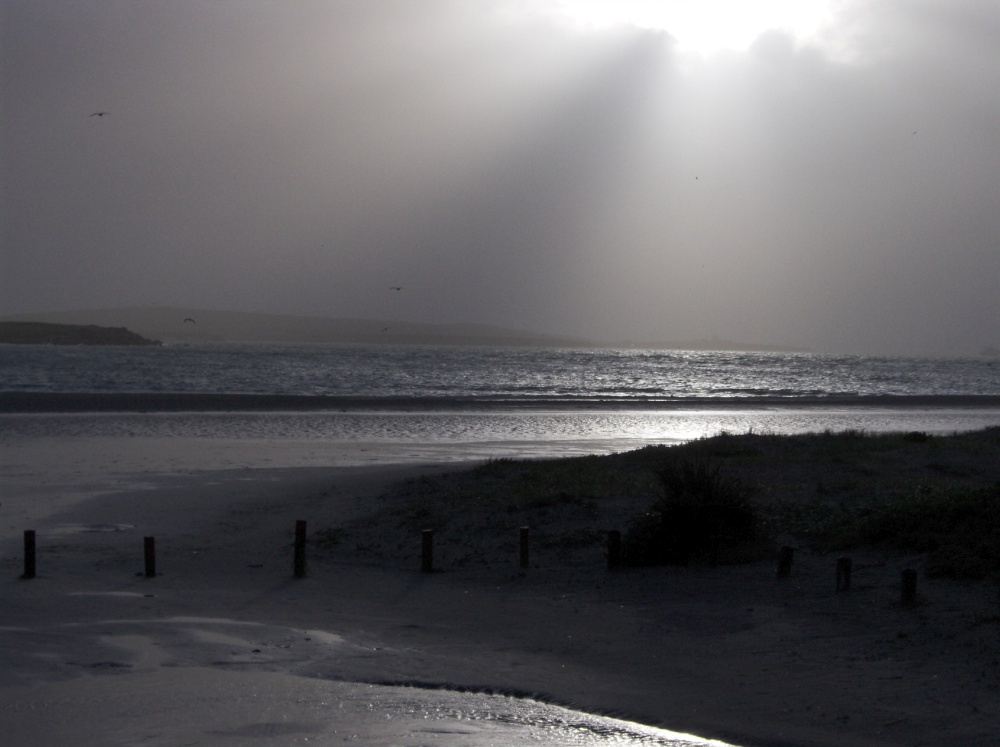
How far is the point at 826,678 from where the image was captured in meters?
8.41

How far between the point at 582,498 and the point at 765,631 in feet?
21.3

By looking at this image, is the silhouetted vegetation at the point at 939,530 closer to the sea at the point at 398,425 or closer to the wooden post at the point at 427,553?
the sea at the point at 398,425

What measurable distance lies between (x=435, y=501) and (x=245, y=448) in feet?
41.2

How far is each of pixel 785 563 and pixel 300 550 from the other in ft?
20.1

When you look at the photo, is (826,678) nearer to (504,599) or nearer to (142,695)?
(504,599)

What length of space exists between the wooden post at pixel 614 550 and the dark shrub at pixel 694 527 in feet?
0.63

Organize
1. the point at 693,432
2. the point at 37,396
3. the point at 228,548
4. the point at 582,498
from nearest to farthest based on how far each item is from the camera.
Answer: the point at 228,548
the point at 582,498
the point at 693,432
the point at 37,396

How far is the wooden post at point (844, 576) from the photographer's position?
10.8m

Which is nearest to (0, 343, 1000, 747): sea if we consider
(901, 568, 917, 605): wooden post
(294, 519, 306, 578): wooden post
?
(901, 568, 917, 605): wooden post

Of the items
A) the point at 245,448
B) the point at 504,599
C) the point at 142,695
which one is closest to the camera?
the point at 142,695

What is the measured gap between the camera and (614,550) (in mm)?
12562

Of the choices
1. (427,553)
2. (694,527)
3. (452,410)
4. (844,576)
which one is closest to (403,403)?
(452,410)

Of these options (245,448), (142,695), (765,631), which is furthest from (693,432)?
(142,695)

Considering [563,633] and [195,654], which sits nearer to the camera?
[195,654]
